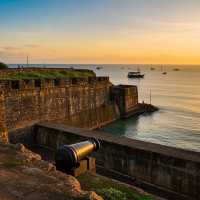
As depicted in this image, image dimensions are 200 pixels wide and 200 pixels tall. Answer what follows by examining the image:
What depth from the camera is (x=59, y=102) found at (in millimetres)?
17984

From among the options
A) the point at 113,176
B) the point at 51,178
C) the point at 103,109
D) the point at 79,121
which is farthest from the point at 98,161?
the point at 103,109

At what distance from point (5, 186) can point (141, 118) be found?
24590 millimetres

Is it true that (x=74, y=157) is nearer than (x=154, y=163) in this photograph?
Yes

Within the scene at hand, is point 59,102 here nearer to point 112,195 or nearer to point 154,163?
point 154,163

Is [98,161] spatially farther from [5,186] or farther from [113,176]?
[5,186]

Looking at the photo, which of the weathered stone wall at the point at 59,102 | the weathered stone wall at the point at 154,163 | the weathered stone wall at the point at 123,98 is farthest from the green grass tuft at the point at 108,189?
the weathered stone wall at the point at 123,98

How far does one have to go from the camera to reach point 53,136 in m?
12.9

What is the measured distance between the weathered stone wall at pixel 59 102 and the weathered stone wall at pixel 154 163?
161 inches

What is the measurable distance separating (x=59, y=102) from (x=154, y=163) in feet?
34.1

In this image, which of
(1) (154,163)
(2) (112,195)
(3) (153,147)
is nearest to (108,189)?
(2) (112,195)

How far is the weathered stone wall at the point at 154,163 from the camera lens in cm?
814

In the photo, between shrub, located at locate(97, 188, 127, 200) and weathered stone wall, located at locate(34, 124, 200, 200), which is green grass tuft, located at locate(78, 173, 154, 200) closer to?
shrub, located at locate(97, 188, 127, 200)

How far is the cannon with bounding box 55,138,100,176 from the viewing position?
569 centimetres

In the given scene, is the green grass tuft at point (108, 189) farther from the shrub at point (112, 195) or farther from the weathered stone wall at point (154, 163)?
the weathered stone wall at point (154, 163)
